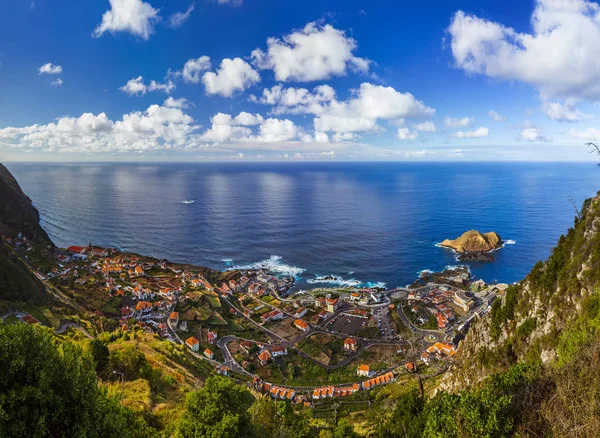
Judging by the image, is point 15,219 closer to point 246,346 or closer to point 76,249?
point 76,249

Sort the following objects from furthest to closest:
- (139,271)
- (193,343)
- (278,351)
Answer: (139,271)
(193,343)
(278,351)

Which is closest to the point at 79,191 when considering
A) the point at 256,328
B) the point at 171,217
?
the point at 171,217

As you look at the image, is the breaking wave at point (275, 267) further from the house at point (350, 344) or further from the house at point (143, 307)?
the house at point (350, 344)

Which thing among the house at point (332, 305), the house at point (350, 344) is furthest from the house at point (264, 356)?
the house at point (332, 305)

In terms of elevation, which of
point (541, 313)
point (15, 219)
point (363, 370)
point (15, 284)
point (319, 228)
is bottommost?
point (363, 370)

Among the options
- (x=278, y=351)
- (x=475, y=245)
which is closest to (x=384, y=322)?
A: (x=278, y=351)

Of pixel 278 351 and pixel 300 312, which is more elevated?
pixel 300 312
